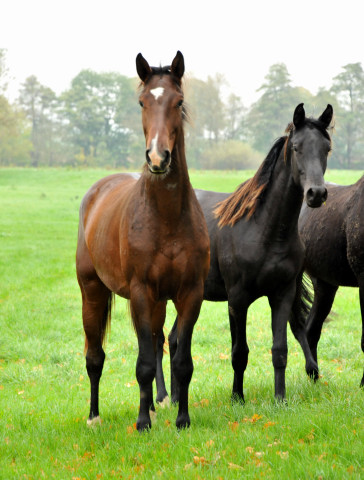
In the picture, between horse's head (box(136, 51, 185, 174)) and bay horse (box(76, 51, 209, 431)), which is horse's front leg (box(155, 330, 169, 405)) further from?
horse's head (box(136, 51, 185, 174))

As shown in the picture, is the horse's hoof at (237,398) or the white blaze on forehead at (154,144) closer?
the white blaze on forehead at (154,144)

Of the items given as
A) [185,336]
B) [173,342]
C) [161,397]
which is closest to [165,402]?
[161,397]

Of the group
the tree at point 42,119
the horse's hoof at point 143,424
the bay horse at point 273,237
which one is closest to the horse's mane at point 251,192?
the bay horse at point 273,237

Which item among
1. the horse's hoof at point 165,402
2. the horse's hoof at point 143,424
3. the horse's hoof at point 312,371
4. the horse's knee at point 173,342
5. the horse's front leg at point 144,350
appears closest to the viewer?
the horse's front leg at point 144,350

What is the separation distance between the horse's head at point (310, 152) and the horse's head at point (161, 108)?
1102 millimetres

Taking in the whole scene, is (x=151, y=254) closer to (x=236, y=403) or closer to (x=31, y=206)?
(x=236, y=403)

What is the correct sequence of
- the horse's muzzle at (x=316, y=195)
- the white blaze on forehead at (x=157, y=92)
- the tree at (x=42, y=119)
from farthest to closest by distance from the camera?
1. the tree at (x=42, y=119)
2. the horse's muzzle at (x=316, y=195)
3. the white blaze on forehead at (x=157, y=92)

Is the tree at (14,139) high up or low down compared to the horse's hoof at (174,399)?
up

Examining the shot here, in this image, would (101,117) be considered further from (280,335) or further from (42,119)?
(280,335)

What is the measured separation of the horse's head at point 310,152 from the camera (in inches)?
175

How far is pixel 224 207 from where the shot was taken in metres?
5.76

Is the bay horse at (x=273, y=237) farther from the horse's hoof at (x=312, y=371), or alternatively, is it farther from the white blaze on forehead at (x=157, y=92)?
the white blaze on forehead at (x=157, y=92)

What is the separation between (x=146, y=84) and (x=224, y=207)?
1.94 meters

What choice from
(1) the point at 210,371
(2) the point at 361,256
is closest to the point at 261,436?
(2) the point at 361,256
